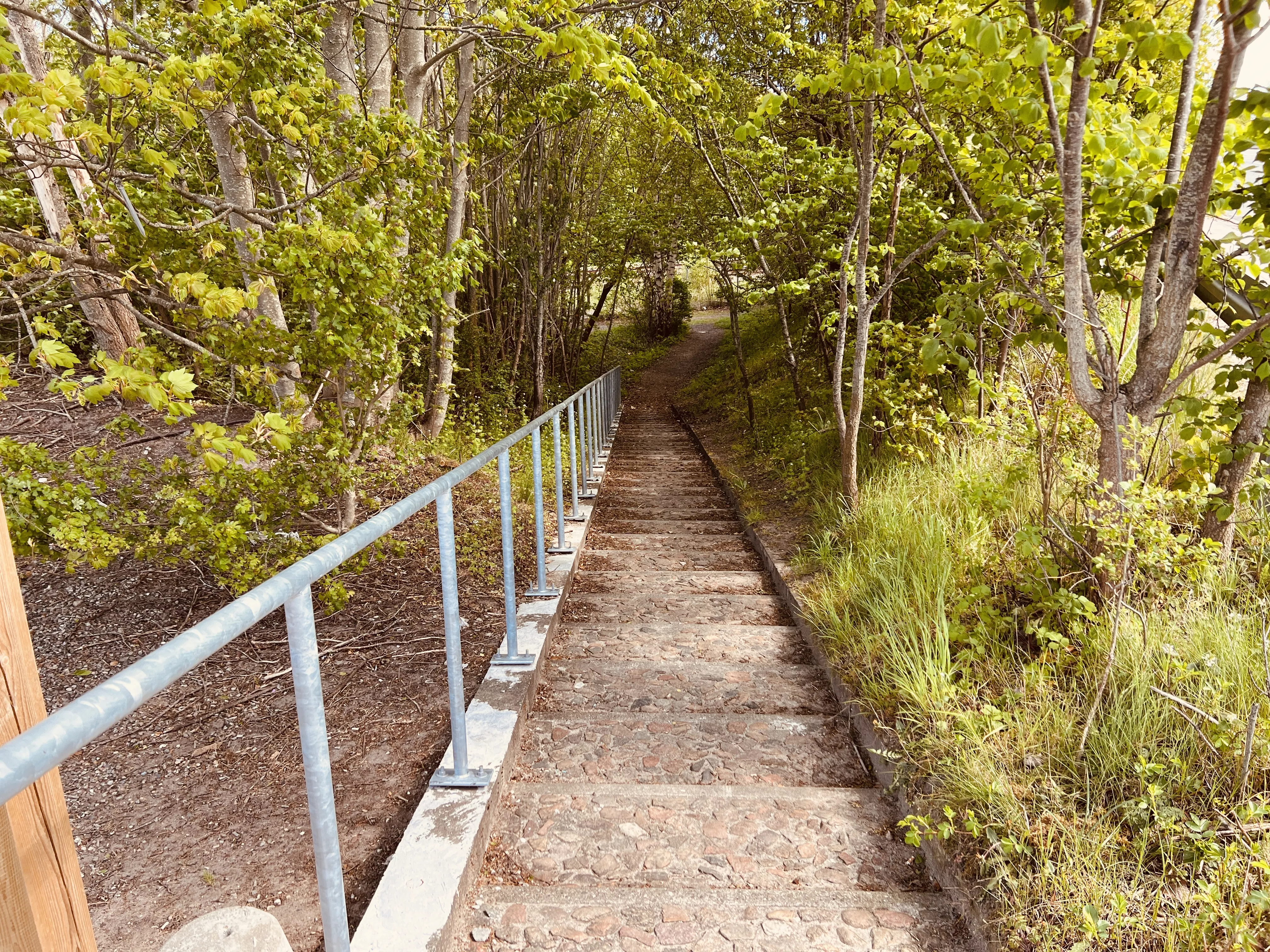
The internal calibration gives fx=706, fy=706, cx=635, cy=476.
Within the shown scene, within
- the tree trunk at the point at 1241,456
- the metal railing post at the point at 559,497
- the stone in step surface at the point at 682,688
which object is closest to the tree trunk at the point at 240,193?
the metal railing post at the point at 559,497

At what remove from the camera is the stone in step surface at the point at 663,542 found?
5254mm

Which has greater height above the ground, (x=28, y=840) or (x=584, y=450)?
(x=28, y=840)

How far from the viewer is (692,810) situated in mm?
2295

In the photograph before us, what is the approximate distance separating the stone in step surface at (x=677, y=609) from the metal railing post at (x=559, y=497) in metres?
0.42

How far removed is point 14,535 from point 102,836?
1290 mm

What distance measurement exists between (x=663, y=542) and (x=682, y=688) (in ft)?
7.67

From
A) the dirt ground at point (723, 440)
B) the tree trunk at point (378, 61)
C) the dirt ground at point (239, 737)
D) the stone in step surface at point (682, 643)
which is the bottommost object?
the dirt ground at point (239, 737)

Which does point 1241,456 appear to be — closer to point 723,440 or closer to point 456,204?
point 456,204

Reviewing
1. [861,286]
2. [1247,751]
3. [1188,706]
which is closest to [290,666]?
[1188,706]

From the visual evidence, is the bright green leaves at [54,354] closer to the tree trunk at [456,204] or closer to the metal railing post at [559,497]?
the metal railing post at [559,497]

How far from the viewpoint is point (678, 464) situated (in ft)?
28.9

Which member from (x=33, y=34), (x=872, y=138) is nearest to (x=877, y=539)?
(x=872, y=138)

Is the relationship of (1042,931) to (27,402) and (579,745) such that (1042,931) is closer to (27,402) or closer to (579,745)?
(579,745)

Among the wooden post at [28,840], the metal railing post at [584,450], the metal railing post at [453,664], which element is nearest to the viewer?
the wooden post at [28,840]
